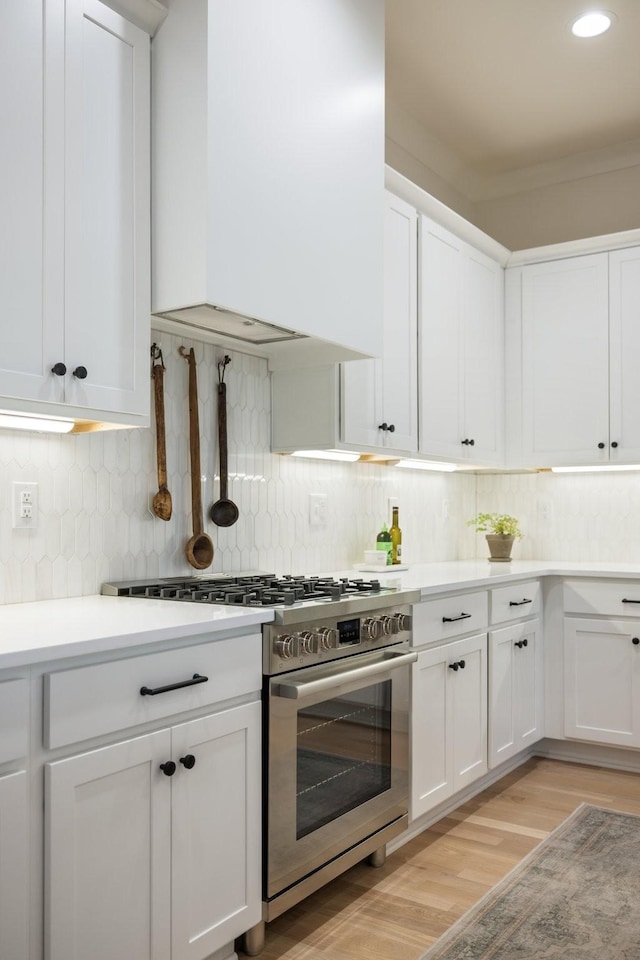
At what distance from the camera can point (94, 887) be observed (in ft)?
Answer: 5.31

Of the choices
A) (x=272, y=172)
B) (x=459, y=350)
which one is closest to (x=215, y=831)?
(x=272, y=172)

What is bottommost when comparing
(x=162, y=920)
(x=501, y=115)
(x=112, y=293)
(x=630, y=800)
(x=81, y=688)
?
(x=630, y=800)

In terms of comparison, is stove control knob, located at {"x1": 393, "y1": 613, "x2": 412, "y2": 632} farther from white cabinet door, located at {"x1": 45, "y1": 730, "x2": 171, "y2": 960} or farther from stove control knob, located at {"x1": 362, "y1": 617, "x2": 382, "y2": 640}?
white cabinet door, located at {"x1": 45, "y1": 730, "x2": 171, "y2": 960}

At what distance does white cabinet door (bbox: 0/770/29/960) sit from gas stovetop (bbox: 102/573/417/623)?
0.77 metres

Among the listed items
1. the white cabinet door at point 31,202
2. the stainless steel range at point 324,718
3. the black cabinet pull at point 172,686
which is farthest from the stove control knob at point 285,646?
the white cabinet door at point 31,202

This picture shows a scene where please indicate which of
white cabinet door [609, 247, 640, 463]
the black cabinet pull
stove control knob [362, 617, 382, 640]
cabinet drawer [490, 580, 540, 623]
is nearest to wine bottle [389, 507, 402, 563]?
cabinet drawer [490, 580, 540, 623]

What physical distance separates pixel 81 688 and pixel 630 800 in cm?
254

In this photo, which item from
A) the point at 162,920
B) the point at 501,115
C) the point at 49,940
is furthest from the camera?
the point at 501,115

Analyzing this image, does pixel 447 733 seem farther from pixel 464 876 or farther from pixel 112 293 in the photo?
pixel 112 293

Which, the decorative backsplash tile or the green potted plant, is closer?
the decorative backsplash tile

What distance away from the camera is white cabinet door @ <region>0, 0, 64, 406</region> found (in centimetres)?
180

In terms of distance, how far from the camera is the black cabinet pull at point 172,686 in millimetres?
1722

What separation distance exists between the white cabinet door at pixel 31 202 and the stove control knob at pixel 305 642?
0.86 meters

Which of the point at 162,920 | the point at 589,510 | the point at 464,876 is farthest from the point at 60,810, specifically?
the point at 589,510
